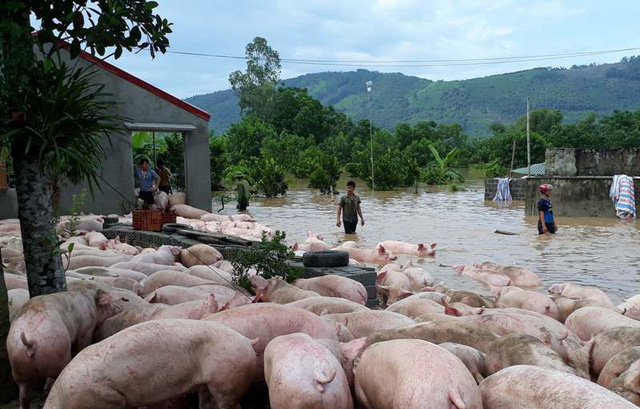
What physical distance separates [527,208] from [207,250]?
14798mm

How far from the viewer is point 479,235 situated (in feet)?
55.3

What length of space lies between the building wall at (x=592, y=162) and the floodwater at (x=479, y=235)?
2041 mm

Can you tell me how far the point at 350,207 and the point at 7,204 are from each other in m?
7.97

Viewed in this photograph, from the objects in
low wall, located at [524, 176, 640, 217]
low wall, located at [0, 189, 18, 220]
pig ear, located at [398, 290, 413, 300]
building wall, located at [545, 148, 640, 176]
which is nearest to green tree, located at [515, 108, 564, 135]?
building wall, located at [545, 148, 640, 176]

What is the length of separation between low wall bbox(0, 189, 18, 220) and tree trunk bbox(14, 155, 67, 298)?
11.3m

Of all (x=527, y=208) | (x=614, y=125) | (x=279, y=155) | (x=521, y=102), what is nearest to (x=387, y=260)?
(x=527, y=208)

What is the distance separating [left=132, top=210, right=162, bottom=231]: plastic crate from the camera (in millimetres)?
12625

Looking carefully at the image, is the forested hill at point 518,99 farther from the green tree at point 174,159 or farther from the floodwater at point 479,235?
the green tree at point 174,159

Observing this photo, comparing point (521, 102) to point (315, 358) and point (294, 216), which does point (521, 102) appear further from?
point (315, 358)

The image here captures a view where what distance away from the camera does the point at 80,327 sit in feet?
15.6

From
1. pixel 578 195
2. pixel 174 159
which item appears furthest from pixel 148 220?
pixel 578 195

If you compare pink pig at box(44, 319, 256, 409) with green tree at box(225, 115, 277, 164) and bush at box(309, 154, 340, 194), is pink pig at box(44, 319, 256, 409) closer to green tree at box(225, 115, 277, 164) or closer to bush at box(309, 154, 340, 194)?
bush at box(309, 154, 340, 194)

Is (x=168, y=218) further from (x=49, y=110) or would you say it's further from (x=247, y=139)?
(x=247, y=139)

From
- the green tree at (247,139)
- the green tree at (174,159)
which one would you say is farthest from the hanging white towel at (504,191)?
the green tree at (247,139)
